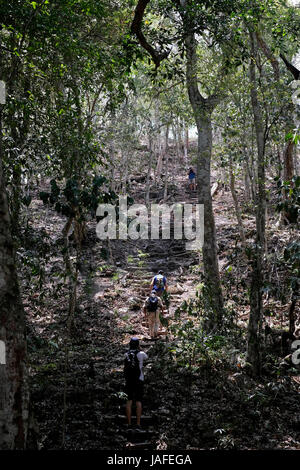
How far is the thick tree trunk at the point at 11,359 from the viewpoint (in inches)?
158

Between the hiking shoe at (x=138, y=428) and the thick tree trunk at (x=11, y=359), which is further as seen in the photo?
the hiking shoe at (x=138, y=428)

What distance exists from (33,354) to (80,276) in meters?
6.66

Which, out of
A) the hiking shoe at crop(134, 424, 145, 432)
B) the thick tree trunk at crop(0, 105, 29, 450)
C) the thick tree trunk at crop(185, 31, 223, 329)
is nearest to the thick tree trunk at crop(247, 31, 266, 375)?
the thick tree trunk at crop(185, 31, 223, 329)

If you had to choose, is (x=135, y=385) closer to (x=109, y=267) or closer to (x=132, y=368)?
(x=132, y=368)

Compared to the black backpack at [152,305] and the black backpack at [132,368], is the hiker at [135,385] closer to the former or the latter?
the black backpack at [132,368]

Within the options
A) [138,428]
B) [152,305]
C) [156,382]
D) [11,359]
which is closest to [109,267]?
[152,305]

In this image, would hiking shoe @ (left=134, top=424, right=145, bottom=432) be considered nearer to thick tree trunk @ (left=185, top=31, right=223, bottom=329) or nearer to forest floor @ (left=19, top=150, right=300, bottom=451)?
forest floor @ (left=19, top=150, right=300, bottom=451)

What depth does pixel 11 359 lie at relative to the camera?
409cm

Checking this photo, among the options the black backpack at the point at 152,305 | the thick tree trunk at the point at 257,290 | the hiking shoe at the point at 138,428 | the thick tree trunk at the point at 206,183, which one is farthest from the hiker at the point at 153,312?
the hiking shoe at the point at 138,428

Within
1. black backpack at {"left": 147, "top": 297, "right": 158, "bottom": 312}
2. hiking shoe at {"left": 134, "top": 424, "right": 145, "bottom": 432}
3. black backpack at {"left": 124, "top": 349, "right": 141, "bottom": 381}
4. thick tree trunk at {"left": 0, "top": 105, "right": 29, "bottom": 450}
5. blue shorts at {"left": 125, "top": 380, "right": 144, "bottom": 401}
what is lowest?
hiking shoe at {"left": 134, "top": 424, "right": 145, "bottom": 432}

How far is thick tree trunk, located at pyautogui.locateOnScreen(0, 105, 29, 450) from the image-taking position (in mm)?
4004

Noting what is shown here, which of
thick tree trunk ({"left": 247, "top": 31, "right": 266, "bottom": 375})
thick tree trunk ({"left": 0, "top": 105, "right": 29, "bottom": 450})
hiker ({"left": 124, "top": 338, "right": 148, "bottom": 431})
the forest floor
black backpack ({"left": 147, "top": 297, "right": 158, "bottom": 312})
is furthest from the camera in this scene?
black backpack ({"left": 147, "top": 297, "right": 158, "bottom": 312})
